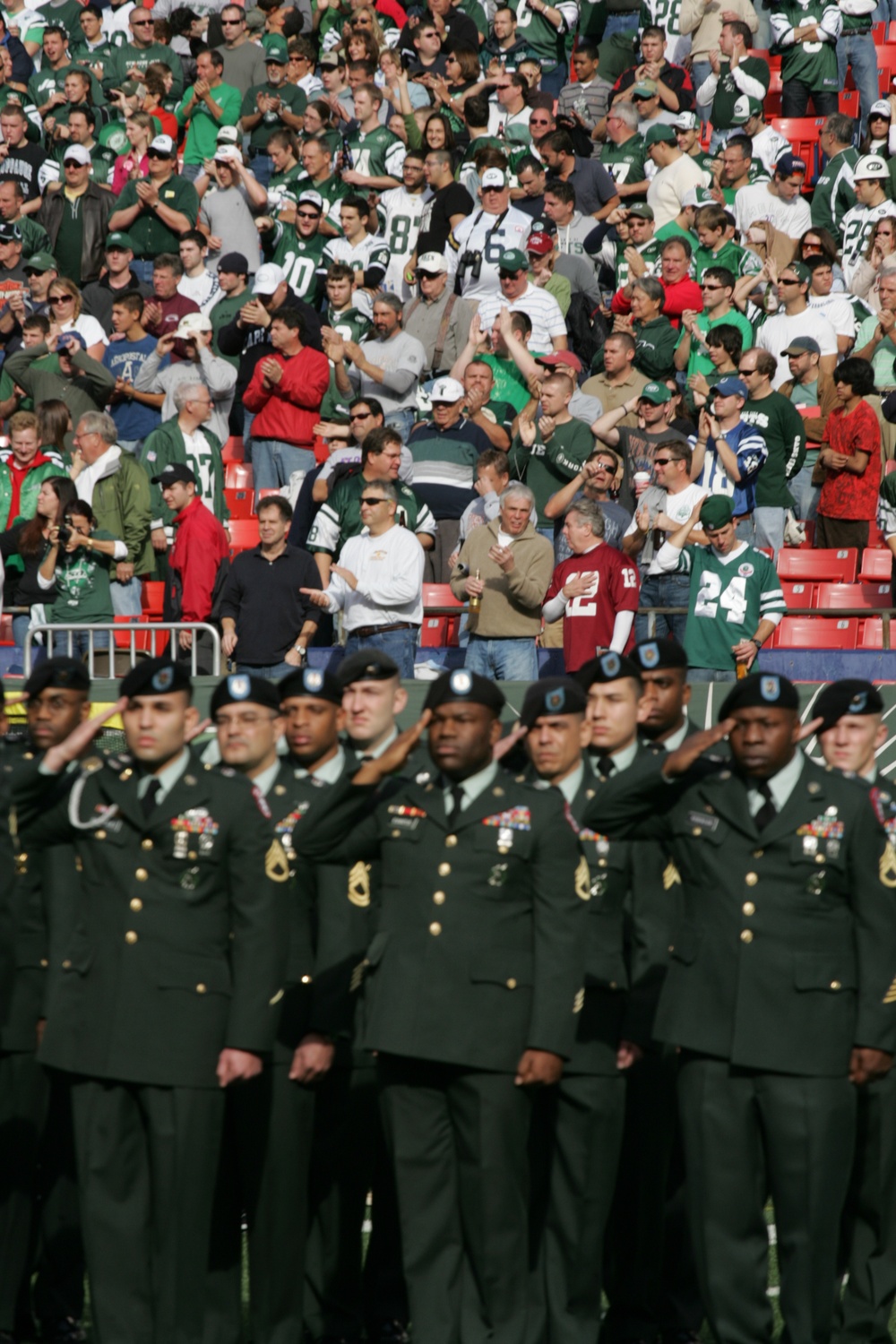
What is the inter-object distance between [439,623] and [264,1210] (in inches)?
241

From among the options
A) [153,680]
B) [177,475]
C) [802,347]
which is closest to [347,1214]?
[153,680]

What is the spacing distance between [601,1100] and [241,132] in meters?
12.7

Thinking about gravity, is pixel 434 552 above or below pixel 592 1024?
above

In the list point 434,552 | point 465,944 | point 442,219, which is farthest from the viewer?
point 442,219

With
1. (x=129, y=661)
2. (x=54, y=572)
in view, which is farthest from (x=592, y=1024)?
(x=54, y=572)

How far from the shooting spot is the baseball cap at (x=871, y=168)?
15922 mm

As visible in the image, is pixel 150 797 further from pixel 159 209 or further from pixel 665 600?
pixel 159 209

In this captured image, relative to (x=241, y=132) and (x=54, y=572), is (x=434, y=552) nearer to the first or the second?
(x=54, y=572)

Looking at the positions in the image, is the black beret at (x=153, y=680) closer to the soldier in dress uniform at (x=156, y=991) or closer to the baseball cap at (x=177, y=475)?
the soldier in dress uniform at (x=156, y=991)

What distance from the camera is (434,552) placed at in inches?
488

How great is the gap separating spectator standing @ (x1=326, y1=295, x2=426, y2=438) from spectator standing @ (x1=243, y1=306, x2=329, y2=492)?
0.18 metres

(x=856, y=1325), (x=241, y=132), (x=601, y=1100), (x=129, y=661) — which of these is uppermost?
(x=241, y=132)

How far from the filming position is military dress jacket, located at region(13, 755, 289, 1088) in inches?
238

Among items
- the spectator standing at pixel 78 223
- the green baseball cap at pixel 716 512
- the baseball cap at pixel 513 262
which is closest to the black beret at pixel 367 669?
the green baseball cap at pixel 716 512
